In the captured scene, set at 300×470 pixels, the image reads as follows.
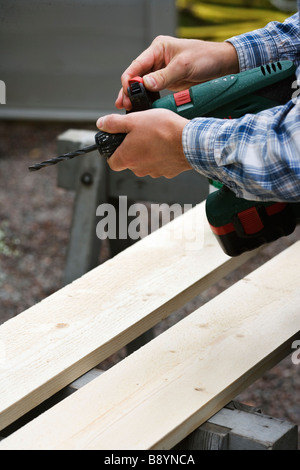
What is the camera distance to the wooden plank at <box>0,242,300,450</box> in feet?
3.36

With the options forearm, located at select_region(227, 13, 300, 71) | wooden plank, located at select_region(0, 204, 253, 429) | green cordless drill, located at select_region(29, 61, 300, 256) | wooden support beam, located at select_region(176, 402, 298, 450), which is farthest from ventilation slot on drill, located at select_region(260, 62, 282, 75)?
wooden support beam, located at select_region(176, 402, 298, 450)

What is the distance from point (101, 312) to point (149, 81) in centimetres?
51

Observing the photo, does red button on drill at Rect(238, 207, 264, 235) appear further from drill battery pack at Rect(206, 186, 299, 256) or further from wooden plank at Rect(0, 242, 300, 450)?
wooden plank at Rect(0, 242, 300, 450)

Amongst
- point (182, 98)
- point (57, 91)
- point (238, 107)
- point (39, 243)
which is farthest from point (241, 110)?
point (57, 91)

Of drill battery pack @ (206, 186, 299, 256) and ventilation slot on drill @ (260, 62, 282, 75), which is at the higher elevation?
ventilation slot on drill @ (260, 62, 282, 75)

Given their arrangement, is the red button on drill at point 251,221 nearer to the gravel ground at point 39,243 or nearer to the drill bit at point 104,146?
the drill bit at point 104,146

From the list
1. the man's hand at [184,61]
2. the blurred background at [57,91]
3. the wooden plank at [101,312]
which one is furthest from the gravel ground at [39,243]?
the man's hand at [184,61]

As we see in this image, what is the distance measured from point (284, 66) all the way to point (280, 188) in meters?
0.41

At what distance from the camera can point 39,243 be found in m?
3.36

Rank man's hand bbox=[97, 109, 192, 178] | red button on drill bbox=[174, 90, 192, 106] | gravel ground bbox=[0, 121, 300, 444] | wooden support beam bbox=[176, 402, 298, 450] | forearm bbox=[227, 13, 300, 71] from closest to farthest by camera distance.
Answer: wooden support beam bbox=[176, 402, 298, 450] → man's hand bbox=[97, 109, 192, 178] → red button on drill bbox=[174, 90, 192, 106] → forearm bbox=[227, 13, 300, 71] → gravel ground bbox=[0, 121, 300, 444]

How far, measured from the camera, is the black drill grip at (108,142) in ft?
4.08

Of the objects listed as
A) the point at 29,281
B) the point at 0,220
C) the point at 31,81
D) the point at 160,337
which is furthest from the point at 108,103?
the point at 160,337

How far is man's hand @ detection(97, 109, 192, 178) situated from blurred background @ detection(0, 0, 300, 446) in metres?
1.67
